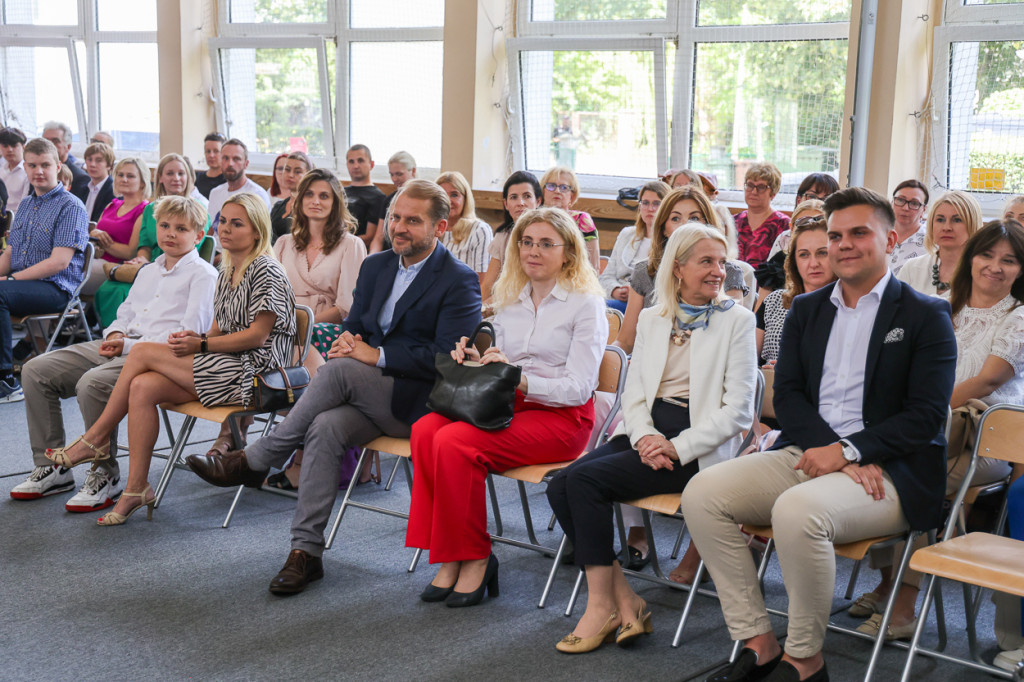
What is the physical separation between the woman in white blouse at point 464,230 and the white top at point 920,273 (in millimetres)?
2470

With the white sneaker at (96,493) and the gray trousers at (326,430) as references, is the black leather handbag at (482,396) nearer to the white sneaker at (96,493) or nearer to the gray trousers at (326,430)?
the gray trousers at (326,430)

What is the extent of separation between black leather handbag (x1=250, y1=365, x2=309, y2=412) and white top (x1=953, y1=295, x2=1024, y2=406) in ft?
8.19

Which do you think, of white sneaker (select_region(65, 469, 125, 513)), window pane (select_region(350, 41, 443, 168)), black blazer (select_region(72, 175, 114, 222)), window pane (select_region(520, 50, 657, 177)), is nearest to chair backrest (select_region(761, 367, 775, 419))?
white sneaker (select_region(65, 469, 125, 513))

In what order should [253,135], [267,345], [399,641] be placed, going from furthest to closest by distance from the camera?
[253,135], [267,345], [399,641]

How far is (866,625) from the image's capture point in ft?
10.4

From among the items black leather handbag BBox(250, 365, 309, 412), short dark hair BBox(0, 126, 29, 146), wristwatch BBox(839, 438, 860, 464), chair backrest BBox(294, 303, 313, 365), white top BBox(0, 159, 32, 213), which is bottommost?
black leather handbag BBox(250, 365, 309, 412)

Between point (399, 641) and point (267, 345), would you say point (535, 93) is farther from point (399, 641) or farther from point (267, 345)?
point (399, 641)

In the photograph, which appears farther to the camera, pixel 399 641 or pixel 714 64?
pixel 714 64

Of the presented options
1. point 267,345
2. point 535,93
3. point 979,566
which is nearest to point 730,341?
point 979,566

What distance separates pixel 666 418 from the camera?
3312 mm

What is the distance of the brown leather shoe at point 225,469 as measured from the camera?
370 centimetres

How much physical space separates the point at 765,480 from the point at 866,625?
67 cm

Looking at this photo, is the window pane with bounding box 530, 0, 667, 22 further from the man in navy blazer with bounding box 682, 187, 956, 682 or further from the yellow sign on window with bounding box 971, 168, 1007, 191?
the man in navy blazer with bounding box 682, 187, 956, 682

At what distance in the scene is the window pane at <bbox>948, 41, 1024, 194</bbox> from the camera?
6.27m
